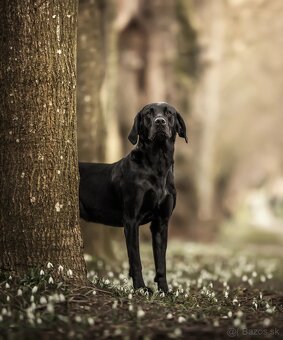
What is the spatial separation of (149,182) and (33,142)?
150 cm

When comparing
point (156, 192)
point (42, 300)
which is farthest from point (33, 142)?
point (42, 300)

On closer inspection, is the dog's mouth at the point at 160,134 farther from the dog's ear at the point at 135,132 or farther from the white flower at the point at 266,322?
the white flower at the point at 266,322

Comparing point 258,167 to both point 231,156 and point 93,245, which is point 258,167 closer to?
point 231,156

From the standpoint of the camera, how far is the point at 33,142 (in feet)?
25.0

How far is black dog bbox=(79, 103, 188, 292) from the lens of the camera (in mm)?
8375

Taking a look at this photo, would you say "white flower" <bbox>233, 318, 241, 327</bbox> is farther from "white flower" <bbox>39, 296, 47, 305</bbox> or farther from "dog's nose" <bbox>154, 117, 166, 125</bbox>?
"dog's nose" <bbox>154, 117, 166, 125</bbox>

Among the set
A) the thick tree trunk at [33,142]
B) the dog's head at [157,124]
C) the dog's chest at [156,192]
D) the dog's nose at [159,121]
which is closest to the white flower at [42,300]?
the thick tree trunk at [33,142]

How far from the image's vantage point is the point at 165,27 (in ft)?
76.8

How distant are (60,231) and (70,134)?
106 centimetres

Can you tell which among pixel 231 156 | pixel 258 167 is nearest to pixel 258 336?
pixel 231 156

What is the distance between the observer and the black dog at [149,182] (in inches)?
330

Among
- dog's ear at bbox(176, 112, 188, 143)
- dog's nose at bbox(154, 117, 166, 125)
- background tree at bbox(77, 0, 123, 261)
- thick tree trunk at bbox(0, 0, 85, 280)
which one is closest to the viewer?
thick tree trunk at bbox(0, 0, 85, 280)

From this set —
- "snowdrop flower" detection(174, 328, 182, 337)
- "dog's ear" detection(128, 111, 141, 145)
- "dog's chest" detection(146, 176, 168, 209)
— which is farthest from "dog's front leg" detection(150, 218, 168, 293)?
"snowdrop flower" detection(174, 328, 182, 337)

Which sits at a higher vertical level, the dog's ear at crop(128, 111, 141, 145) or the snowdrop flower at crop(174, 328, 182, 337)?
the dog's ear at crop(128, 111, 141, 145)
